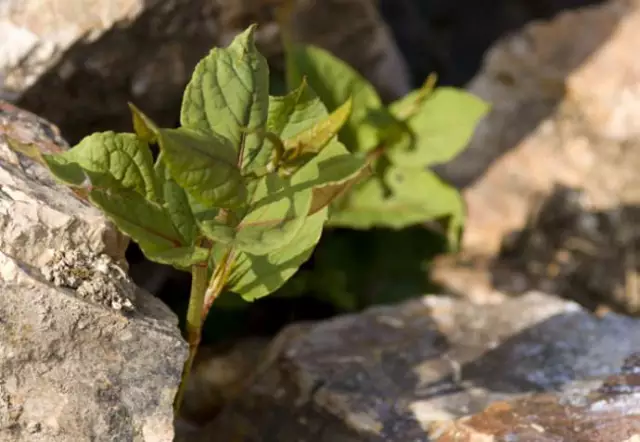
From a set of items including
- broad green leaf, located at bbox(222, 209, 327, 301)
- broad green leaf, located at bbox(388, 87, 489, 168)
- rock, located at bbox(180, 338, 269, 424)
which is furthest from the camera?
broad green leaf, located at bbox(388, 87, 489, 168)

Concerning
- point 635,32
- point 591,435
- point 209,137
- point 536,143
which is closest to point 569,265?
point 536,143

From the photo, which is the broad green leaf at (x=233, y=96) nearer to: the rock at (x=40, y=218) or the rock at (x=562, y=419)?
the rock at (x=40, y=218)

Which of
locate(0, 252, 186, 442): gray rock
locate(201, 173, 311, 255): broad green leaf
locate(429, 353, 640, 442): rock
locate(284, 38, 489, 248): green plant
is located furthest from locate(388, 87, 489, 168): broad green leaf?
locate(0, 252, 186, 442): gray rock

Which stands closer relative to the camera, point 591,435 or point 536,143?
point 591,435

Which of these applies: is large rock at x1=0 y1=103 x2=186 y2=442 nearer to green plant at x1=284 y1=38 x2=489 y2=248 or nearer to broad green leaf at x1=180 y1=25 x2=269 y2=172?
broad green leaf at x1=180 y1=25 x2=269 y2=172

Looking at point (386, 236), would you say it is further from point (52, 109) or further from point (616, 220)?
point (52, 109)

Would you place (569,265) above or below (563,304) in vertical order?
below

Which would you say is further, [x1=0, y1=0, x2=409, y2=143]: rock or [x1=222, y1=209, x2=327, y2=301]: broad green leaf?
[x1=0, y1=0, x2=409, y2=143]: rock
